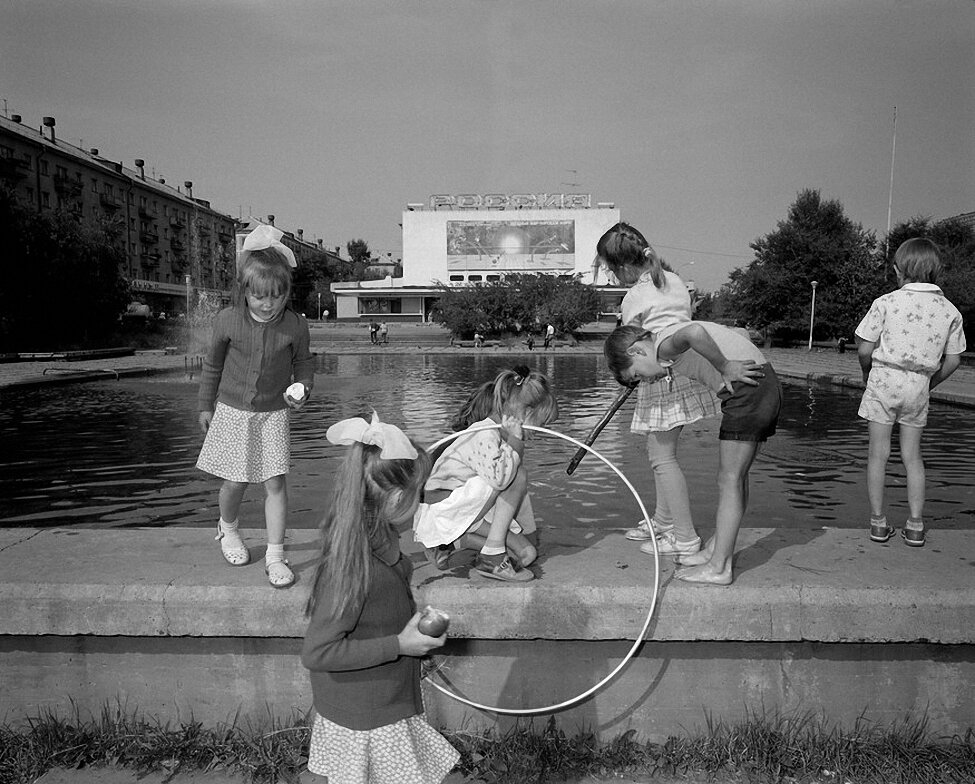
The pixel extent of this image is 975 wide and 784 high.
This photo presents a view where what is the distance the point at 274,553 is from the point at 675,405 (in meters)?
2.28

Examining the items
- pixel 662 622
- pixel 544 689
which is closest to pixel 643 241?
pixel 662 622

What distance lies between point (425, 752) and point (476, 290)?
57.7 meters

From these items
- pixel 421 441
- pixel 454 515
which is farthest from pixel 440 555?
pixel 421 441

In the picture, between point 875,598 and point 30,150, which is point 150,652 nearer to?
point 875,598

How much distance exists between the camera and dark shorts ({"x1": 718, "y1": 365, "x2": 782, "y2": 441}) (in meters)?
3.80

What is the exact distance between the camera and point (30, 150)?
71000 millimetres

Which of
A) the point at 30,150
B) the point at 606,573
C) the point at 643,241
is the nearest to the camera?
the point at 606,573

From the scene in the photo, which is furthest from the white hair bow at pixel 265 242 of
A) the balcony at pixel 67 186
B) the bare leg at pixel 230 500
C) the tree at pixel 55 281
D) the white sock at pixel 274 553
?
the balcony at pixel 67 186

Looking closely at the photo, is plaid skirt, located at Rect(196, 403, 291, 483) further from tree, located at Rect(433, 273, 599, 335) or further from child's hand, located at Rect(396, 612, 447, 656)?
tree, located at Rect(433, 273, 599, 335)

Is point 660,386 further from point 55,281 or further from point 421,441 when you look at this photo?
point 55,281

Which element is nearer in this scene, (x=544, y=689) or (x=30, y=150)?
(x=544, y=689)

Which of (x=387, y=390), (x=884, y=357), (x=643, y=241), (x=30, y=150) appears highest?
(x=30, y=150)

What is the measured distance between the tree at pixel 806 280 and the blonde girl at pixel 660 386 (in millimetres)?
51430

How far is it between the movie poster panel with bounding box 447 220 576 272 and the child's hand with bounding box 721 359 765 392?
103m
